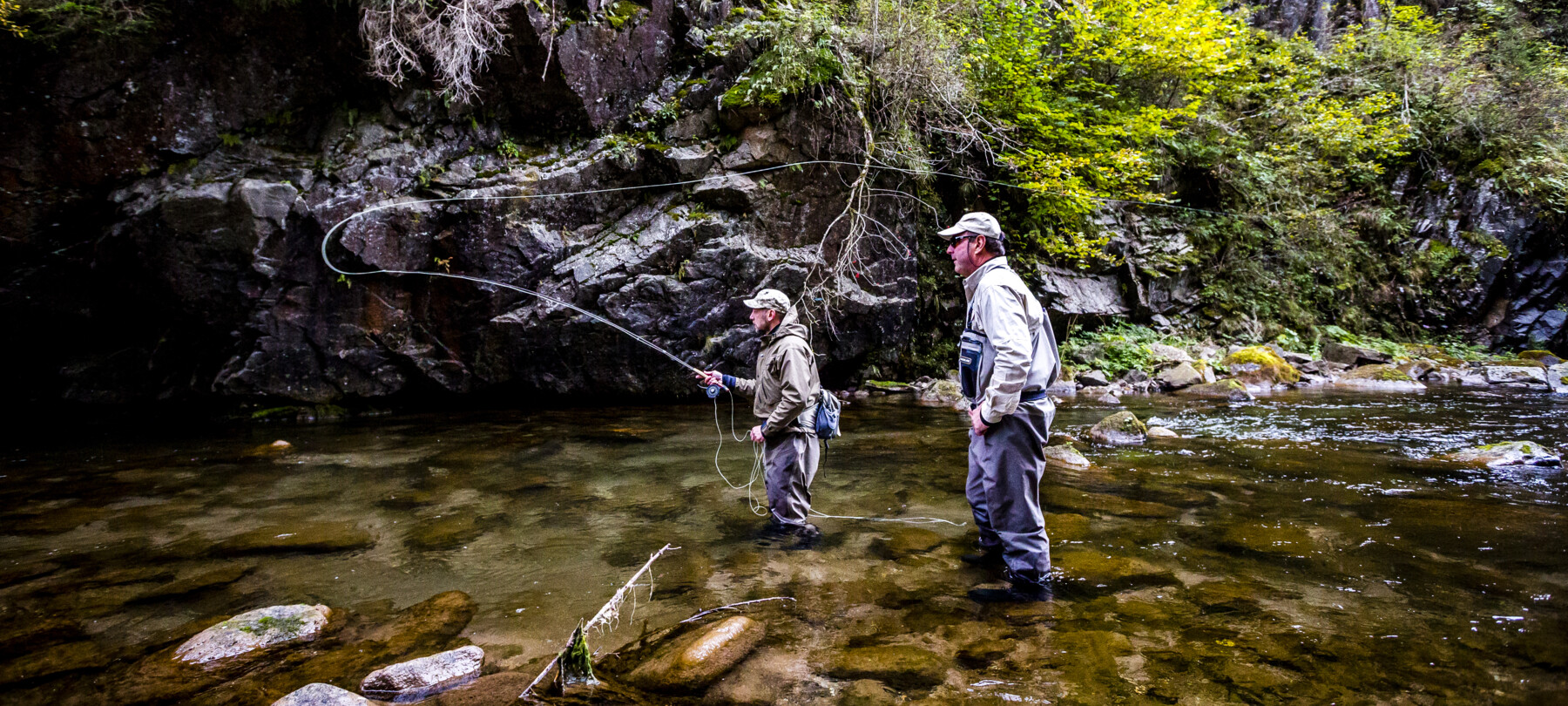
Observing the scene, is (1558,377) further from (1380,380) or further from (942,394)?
(942,394)

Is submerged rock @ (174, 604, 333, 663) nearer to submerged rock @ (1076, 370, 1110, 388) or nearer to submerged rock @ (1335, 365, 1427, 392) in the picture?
submerged rock @ (1076, 370, 1110, 388)

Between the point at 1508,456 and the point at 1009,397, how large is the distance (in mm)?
6464

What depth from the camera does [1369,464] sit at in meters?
6.68

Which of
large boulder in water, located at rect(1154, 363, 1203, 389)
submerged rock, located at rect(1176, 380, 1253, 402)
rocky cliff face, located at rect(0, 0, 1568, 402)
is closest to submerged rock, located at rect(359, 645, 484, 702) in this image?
rocky cliff face, located at rect(0, 0, 1568, 402)

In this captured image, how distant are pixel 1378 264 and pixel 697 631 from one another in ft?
69.1

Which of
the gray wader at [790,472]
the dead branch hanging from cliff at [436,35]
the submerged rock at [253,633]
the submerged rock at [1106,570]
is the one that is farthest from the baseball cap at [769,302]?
the dead branch hanging from cliff at [436,35]

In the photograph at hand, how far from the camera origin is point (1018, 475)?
12.4ft

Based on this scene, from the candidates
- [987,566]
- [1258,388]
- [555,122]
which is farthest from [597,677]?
[1258,388]

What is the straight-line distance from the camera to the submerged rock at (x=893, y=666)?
9.30ft

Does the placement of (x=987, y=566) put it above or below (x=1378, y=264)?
below

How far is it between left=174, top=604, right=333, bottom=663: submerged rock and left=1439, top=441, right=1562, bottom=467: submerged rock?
9.28m

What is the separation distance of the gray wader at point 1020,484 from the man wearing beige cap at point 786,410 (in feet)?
→ 4.36

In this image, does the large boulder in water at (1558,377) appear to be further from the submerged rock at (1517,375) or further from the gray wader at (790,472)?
the gray wader at (790,472)

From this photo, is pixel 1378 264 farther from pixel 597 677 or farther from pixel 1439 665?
pixel 597 677
